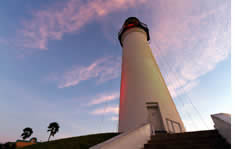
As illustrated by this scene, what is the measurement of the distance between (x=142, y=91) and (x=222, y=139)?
6538 millimetres

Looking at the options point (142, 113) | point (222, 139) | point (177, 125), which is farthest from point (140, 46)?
point (222, 139)

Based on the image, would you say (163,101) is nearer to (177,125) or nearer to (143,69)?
(177,125)

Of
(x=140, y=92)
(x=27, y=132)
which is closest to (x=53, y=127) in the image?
(x=27, y=132)

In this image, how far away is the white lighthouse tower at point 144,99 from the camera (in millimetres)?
9008

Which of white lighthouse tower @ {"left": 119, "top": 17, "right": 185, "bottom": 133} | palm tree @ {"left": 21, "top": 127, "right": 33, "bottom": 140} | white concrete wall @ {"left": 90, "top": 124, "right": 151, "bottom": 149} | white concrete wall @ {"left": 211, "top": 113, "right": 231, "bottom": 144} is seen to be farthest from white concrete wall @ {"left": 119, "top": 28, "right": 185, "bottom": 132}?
palm tree @ {"left": 21, "top": 127, "right": 33, "bottom": 140}

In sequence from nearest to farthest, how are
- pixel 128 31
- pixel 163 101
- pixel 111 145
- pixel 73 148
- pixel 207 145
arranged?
pixel 111 145, pixel 207 145, pixel 73 148, pixel 163 101, pixel 128 31

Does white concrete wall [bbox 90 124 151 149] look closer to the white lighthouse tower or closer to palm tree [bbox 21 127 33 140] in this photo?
the white lighthouse tower

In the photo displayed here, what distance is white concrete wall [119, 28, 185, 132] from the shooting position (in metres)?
9.23

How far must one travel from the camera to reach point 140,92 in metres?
10.1

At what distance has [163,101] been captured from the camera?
980 cm

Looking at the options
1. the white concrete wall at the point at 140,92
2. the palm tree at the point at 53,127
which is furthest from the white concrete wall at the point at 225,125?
the palm tree at the point at 53,127

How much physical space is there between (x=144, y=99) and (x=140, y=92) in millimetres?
713

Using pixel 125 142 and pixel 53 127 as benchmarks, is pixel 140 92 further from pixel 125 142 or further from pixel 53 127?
pixel 53 127

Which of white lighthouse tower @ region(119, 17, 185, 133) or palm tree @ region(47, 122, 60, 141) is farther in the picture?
palm tree @ region(47, 122, 60, 141)
